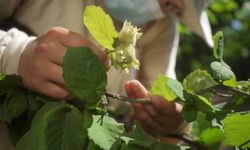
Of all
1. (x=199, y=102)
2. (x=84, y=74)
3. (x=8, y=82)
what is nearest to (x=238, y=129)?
(x=199, y=102)

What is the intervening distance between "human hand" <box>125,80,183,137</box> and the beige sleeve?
0.71 ft

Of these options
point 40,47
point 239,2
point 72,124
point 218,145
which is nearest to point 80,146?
point 72,124

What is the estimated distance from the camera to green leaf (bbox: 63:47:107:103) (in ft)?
1.79

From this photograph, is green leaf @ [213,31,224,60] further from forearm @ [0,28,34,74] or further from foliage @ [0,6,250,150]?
forearm @ [0,28,34,74]

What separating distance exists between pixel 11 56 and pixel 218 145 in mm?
308

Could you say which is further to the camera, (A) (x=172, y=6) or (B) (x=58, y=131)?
(A) (x=172, y=6)

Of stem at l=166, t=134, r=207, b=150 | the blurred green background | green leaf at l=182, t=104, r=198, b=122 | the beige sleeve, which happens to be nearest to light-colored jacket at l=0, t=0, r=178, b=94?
the beige sleeve

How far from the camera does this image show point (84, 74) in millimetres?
554

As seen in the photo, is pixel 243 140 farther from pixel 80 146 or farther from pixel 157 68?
pixel 157 68

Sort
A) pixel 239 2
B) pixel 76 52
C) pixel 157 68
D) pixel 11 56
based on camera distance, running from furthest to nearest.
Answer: pixel 239 2
pixel 157 68
pixel 11 56
pixel 76 52

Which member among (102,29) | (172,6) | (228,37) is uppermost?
(228,37)

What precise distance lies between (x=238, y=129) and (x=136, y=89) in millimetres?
202

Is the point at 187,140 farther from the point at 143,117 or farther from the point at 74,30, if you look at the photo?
the point at 74,30

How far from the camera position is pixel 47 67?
62 centimetres
